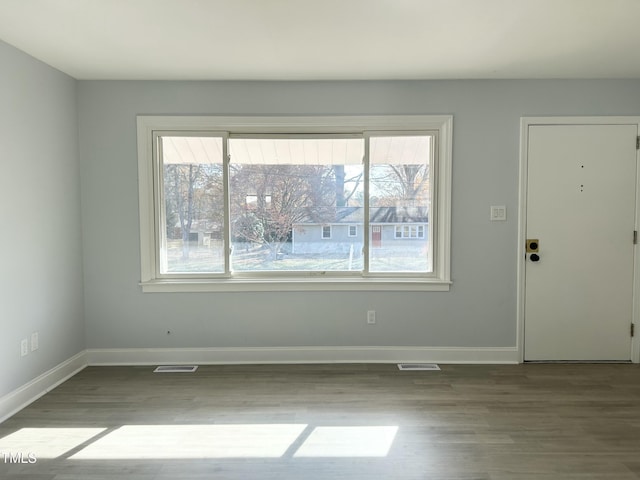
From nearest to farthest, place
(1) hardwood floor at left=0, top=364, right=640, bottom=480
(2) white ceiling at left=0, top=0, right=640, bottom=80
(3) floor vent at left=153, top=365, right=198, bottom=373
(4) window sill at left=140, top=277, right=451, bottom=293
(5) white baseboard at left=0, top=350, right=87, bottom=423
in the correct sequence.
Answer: (1) hardwood floor at left=0, top=364, right=640, bottom=480 < (2) white ceiling at left=0, top=0, right=640, bottom=80 < (5) white baseboard at left=0, top=350, right=87, bottom=423 < (3) floor vent at left=153, top=365, right=198, bottom=373 < (4) window sill at left=140, top=277, right=451, bottom=293

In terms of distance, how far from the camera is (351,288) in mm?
3494

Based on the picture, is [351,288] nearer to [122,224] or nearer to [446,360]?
[446,360]

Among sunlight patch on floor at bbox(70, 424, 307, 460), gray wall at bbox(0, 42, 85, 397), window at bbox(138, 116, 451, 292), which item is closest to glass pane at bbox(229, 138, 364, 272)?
window at bbox(138, 116, 451, 292)

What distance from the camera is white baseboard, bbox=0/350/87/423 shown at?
2.61 m

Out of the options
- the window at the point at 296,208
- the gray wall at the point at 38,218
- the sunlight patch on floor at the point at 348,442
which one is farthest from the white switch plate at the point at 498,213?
the gray wall at the point at 38,218

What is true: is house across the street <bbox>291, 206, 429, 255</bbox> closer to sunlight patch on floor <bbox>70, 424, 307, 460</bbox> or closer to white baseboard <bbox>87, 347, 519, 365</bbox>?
white baseboard <bbox>87, 347, 519, 365</bbox>

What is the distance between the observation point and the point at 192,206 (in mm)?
3523

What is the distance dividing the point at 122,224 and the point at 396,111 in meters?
2.59

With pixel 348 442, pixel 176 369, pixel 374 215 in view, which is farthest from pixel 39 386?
pixel 374 215

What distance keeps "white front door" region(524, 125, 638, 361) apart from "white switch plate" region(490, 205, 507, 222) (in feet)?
0.68

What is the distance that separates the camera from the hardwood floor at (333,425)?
2068 mm

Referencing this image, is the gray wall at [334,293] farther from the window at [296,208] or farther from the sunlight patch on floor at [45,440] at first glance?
the sunlight patch on floor at [45,440]

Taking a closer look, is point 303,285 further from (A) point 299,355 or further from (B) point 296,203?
(B) point 296,203

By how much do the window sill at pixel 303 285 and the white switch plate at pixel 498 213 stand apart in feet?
2.32
